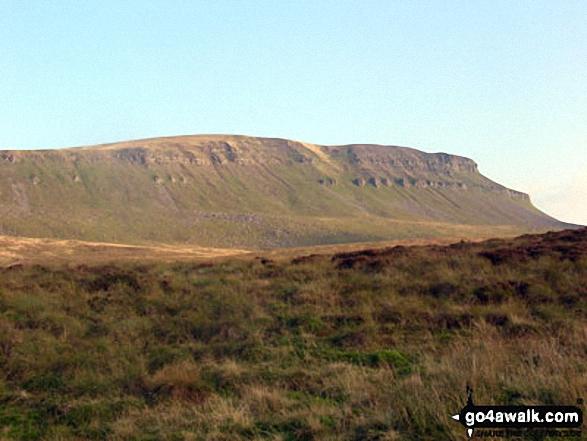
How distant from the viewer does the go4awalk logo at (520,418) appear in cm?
455

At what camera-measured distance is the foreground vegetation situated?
5.73 metres

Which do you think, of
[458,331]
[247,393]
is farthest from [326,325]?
Answer: [247,393]

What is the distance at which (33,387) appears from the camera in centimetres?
820

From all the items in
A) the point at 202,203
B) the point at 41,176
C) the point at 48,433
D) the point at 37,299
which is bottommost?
the point at 48,433

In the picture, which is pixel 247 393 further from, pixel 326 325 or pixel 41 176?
pixel 41 176

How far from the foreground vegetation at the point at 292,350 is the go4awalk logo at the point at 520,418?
162mm

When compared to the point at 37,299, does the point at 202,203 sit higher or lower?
higher

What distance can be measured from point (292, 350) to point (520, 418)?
16.9 ft

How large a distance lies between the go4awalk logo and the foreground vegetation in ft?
0.53

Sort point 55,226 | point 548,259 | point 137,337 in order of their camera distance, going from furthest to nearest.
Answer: point 55,226
point 548,259
point 137,337

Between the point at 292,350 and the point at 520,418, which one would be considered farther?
the point at 292,350

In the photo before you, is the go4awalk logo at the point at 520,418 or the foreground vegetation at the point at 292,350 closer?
the go4awalk logo at the point at 520,418

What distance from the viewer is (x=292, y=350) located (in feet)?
30.4

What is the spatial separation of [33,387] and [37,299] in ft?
17.2
